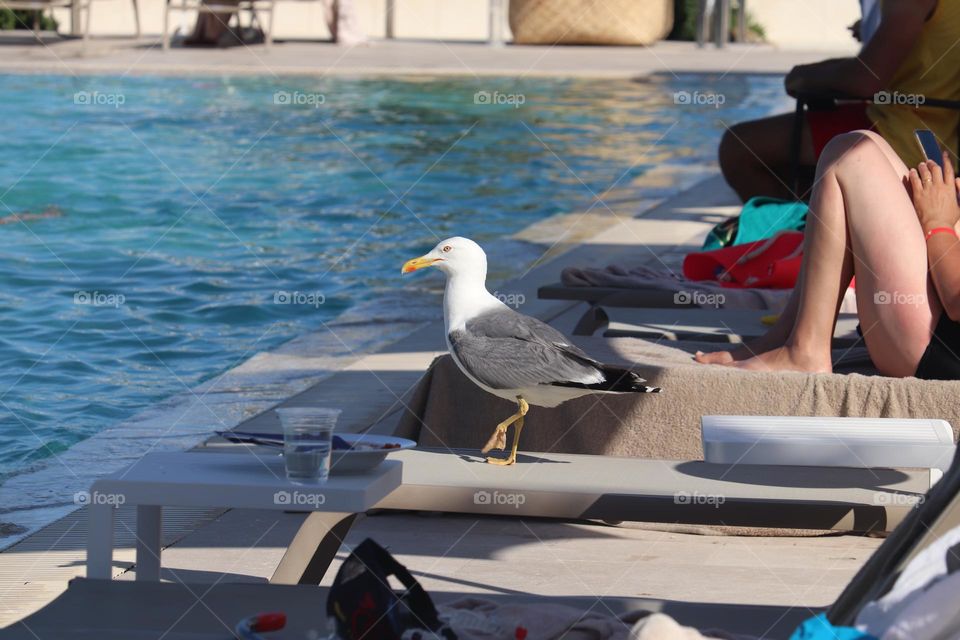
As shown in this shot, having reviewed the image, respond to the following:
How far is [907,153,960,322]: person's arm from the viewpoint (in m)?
3.21

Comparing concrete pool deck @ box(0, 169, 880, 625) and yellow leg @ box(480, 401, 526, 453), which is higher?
yellow leg @ box(480, 401, 526, 453)

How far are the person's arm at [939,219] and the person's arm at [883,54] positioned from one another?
1376 mm

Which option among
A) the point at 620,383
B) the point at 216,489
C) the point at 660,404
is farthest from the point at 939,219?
the point at 216,489

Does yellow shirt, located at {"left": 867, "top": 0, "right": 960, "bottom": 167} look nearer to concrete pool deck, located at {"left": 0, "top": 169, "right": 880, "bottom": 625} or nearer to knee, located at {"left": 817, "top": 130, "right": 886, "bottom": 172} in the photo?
knee, located at {"left": 817, "top": 130, "right": 886, "bottom": 172}

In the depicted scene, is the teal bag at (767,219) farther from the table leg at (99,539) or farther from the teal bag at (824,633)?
the teal bag at (824,633)

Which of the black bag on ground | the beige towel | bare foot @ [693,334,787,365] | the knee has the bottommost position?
the beige towel

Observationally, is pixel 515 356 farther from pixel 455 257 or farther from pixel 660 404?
pixel 660 404

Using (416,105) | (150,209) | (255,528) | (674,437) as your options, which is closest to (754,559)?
(674,437)

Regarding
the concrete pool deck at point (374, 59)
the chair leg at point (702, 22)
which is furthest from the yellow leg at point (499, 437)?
the chair leg at point (702, 22)

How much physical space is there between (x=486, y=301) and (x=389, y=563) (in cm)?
96

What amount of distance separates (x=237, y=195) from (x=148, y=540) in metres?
7.67

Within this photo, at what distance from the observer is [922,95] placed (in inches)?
188

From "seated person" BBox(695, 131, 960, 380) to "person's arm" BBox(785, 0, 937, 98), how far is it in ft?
4.24

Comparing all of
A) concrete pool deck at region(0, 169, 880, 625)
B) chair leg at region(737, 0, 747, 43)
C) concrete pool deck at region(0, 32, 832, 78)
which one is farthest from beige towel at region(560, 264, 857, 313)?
chair leg at region(737, 0, 747, 43)
